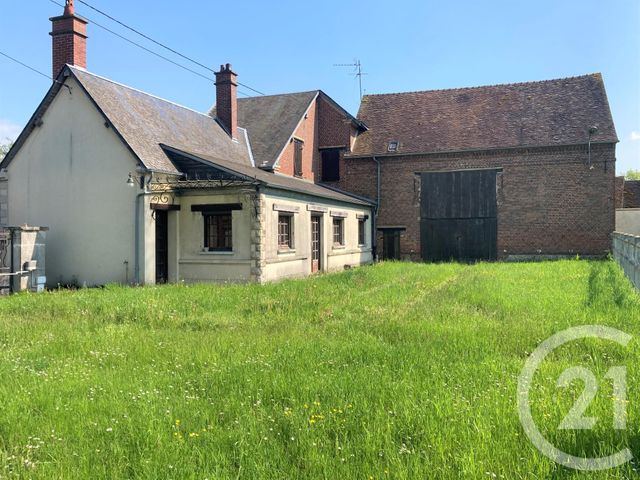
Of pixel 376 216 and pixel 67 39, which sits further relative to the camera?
pixel 376 216

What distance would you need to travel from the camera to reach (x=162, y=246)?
50.6ft

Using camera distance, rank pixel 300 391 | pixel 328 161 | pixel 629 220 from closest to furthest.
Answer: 1. pixel 300 391
2. pixel 328 161
3. pixel 629 220

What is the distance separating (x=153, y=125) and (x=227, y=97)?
5.68m

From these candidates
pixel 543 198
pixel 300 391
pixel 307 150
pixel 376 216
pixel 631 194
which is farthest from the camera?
pixel 631 194

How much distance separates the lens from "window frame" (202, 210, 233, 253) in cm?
1536

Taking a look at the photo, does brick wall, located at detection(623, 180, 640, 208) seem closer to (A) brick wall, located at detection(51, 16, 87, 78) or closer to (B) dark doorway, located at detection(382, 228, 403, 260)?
(B) dark doorway, located at detection(382, 228, 403, 260)

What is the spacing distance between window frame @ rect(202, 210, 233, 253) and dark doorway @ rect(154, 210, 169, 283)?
1.22 meters

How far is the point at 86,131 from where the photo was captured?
15.0 metres

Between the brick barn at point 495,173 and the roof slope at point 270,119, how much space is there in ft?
12.4

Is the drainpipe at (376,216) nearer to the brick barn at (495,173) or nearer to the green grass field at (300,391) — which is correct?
the brick barn at (495,173)

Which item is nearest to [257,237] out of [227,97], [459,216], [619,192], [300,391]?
[227,97]

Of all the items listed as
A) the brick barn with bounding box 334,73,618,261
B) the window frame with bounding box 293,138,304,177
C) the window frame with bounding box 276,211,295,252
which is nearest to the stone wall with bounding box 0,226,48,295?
the window frame with bounding box 276,211,295,252

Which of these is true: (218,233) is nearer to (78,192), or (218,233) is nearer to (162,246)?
(162,246)
